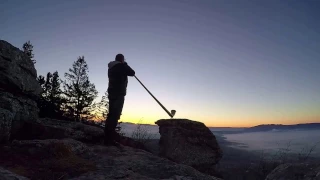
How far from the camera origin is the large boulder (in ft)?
22.9

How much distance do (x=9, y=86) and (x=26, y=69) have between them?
1198mm

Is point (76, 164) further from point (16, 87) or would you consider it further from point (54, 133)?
point (16, 87)

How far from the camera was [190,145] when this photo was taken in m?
14.3

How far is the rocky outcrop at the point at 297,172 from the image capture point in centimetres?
544

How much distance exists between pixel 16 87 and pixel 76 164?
415cm

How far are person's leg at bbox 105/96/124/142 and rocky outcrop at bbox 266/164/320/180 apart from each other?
4.90 m

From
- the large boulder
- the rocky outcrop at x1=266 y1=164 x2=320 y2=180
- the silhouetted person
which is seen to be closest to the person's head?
the silhouetted person

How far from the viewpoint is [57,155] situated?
523 cm

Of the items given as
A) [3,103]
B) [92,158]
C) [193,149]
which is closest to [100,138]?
[92,158]

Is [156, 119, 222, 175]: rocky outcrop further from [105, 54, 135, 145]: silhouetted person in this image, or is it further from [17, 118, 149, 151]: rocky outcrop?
[105, 54, 135, 145]: silhouetted person

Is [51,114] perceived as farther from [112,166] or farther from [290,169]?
[290,169]

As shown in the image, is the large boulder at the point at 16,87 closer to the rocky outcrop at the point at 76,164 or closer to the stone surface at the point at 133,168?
the rocky outcrop at the point at 76,164

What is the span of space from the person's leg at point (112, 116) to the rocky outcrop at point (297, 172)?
193 inches

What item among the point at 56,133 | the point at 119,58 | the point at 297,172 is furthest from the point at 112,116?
the point at 297,172
